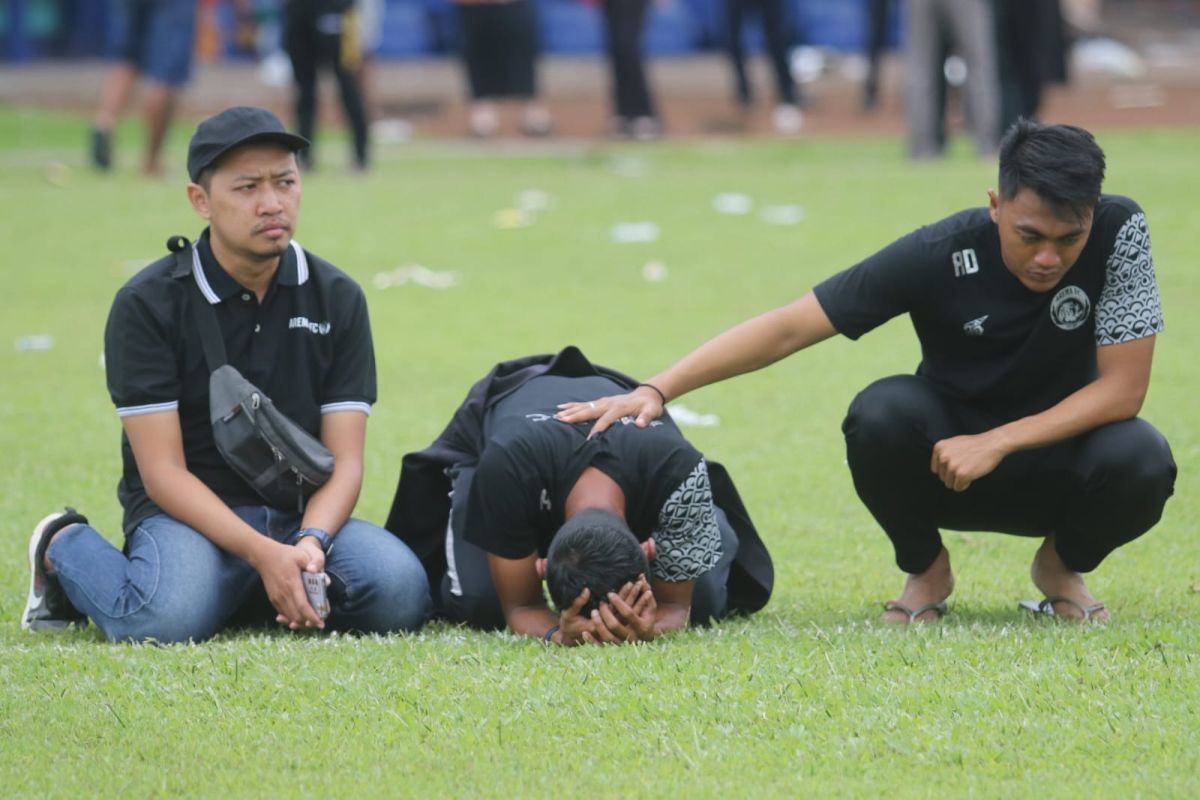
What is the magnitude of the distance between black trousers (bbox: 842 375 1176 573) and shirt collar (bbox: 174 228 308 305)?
1.48 m

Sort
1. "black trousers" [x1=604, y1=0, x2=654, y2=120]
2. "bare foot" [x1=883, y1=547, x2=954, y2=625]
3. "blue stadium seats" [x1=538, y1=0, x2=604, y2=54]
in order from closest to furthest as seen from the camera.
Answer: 1. "bare foot" [x1=883, y1=547, x2=954, y2=625]
2. "black trousers" [x1=604, y1=0, x2=654, y2=120]
3. "blue stadium seats" [x1=538, y1=0, x2=604, y2=54]

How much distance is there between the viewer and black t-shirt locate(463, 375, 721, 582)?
460 cm

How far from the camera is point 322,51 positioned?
14.4 m

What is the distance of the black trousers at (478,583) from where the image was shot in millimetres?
4902

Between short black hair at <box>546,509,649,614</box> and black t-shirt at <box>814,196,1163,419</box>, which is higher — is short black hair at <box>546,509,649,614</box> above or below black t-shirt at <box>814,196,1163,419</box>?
below

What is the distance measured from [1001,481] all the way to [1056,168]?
82cm

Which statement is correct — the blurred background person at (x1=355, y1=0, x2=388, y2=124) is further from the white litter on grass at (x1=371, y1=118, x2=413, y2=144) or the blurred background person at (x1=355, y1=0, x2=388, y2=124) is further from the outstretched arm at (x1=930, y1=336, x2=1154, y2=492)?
the outstretched arm at (x1=930, y1=336, x2=1154, y2=492)

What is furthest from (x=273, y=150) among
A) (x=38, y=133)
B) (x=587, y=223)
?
(x=38, y=133)

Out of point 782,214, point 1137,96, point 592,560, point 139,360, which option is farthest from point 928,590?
point 1137,96

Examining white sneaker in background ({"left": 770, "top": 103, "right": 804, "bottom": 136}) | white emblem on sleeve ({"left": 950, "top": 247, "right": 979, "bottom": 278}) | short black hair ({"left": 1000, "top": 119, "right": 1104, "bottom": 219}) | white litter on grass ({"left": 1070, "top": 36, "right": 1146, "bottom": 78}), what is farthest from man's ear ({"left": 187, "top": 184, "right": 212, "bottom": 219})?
white litter on grass ({"left": 1070, "top": 36, "right": 1146, "bottom": 78})

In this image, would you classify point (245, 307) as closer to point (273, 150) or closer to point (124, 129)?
point (273, 150)

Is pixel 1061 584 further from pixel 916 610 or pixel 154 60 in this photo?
pixel 154 60

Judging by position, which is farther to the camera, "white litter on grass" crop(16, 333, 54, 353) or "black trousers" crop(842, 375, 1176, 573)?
"white litter on grass" crop(16, 333, 54, 353)

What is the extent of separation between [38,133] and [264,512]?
14770 millimetres
